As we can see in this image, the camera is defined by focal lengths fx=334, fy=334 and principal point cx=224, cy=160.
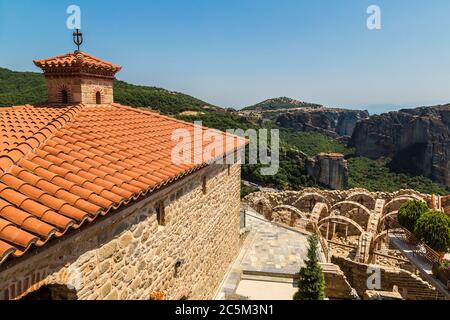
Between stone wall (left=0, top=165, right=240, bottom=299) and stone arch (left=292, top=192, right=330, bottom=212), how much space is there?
1088 centimetres

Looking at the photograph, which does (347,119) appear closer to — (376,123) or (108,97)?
(376,123)

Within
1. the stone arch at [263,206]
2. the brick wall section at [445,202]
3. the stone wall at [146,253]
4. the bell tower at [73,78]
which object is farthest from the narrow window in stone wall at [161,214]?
the brick wall section at [445,202]

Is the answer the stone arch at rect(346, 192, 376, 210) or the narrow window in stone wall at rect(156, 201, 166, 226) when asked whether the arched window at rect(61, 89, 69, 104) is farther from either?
the stone arch at rect(346, 192, 376, 210)

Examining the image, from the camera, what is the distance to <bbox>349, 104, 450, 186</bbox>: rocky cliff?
44.3m

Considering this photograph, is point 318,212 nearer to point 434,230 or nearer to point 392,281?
point 392,281

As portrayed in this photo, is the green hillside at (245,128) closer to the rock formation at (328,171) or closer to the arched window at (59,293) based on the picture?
the rock formation at (328,171)

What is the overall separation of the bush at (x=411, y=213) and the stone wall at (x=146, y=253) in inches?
330

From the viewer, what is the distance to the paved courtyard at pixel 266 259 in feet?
30.8

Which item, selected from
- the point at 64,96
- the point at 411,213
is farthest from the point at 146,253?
the point at 411,213

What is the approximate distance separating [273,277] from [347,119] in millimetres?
83389

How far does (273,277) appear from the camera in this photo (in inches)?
391

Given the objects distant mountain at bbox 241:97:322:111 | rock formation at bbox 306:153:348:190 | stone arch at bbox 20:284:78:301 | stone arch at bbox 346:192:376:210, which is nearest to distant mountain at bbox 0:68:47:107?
stone arch at bbox 346:192:376:210

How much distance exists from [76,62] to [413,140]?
4993cm

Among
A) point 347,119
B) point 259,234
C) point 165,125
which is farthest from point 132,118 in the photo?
point 347,119
